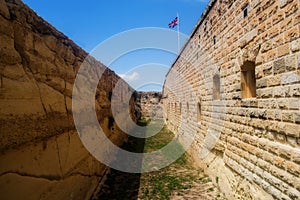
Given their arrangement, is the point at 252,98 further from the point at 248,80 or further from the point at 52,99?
the point at 52,99

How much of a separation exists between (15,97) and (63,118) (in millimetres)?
1142

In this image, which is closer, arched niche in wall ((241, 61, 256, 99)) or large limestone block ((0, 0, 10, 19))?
large limestone block ((0, 0, 10, 19))

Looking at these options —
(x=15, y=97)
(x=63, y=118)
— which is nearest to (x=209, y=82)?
(x=63, y=118)

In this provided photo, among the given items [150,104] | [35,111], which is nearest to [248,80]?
[35,111]

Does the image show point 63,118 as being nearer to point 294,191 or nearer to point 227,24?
point 294,191

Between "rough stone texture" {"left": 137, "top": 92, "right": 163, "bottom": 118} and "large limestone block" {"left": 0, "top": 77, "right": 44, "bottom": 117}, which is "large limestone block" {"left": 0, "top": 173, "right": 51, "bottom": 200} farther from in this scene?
"rough stone texture" {"left": 137, "top": 92, "right": 163, "bottom": 118}

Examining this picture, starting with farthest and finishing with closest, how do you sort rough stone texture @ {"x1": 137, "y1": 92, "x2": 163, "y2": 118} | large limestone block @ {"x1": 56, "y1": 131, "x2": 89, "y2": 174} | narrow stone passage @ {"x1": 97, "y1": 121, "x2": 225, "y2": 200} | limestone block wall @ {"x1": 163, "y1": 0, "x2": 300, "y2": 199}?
rough stone texture @ {"x1": 137, "y1": 92, "x2": 163, "y2": 118}
narrow stone passage @ {"x1": 97, "y1": 121, "x2": 225, "y2": 200}
large limestone block @ {"x1": 56, "y1": 131, "x2": 89, "y2": 174}
limestone block wall @ {"x1": 163, "y1": 0, "x2": 300, "y2": 199}

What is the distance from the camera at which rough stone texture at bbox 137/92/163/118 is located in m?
23.8

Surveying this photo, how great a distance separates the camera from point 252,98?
141 inches

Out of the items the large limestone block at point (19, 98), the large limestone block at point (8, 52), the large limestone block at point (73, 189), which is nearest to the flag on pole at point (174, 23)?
the large limestone block at point (73, 189)

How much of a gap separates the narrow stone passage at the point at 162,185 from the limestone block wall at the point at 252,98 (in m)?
0.30

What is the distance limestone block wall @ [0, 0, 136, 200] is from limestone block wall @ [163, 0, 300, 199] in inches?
105

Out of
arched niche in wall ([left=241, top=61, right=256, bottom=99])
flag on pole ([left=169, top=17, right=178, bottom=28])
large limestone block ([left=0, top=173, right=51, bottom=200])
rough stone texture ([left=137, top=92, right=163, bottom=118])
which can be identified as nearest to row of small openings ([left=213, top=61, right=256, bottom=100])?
arched niche in wall ([left=241, top=61, right=256, bottom=99])

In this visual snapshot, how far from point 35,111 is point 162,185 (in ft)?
11.9
